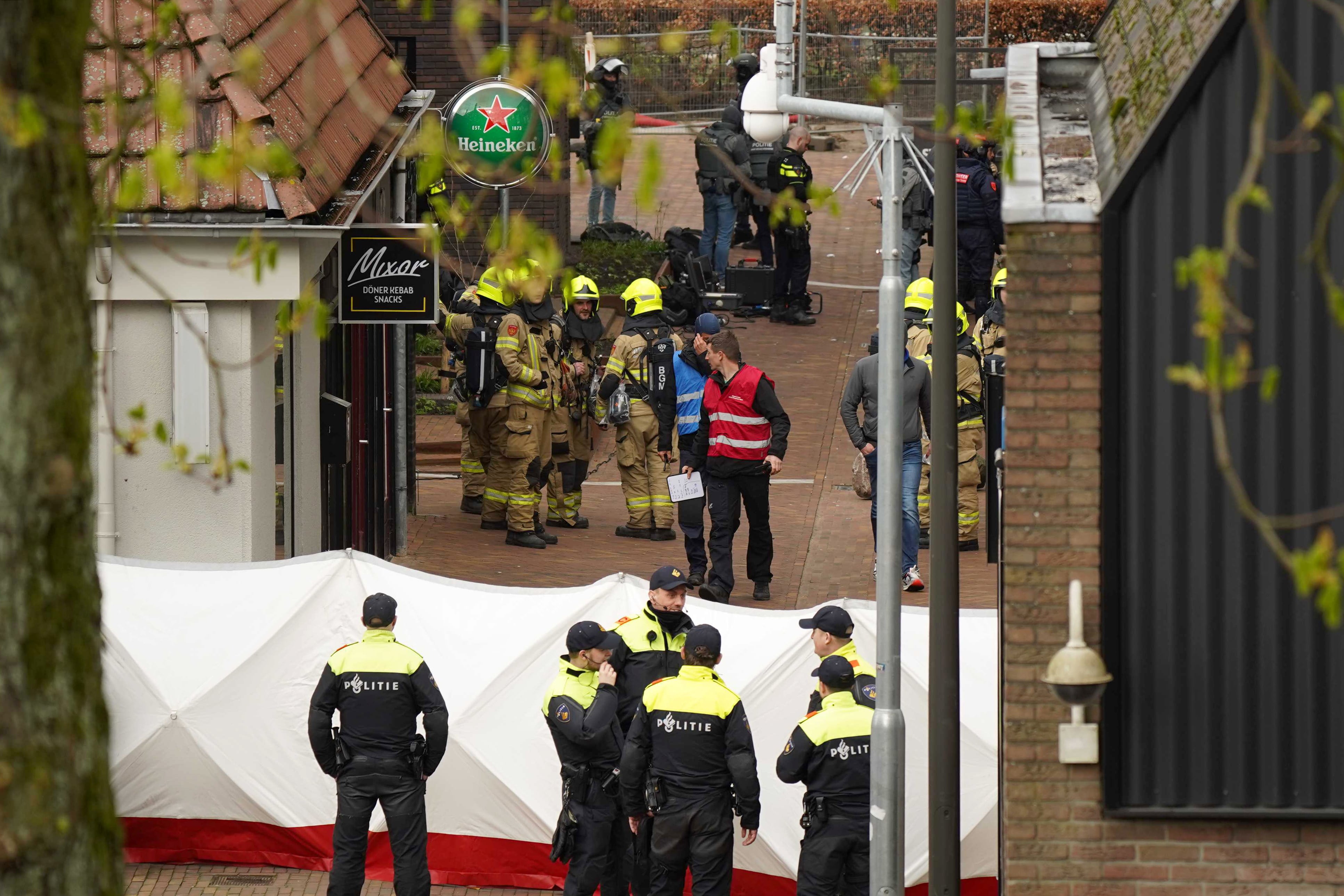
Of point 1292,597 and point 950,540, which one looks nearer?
point 1292,597

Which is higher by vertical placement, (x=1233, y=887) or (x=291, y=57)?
(x=291, y=57)

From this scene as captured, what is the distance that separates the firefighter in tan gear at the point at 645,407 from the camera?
1465 centimetres

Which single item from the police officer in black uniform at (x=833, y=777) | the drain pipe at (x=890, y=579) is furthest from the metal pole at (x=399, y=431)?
the drain pipe at (x=890, y=579)

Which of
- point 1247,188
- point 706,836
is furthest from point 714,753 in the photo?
point 1247,188

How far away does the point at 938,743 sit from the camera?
8.15 metres

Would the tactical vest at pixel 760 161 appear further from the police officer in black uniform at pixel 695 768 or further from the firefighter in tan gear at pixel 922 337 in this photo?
the police officer in black uniform at pixel 695 768

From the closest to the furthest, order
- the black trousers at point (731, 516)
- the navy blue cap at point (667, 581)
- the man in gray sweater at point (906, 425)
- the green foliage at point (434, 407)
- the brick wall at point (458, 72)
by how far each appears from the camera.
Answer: the navy blue cap at point (667, 581) < the man in gray sweater at point (906, 425) < the black trousers at point (731, 516) < the green foliage at point (434, 407) < the brick wall at point (458, 72)

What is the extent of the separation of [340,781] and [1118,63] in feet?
16.0

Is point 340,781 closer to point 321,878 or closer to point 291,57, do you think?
point 321,878

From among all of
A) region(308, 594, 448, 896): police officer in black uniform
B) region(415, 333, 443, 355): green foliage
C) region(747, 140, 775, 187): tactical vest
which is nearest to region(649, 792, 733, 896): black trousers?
region(308, 594, 448, 896): police officer in black uniform

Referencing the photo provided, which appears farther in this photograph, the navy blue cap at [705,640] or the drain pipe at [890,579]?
the navy blue cap at [705,640]

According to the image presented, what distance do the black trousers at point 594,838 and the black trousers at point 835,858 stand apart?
0.93 m

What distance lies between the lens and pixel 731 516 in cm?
1359

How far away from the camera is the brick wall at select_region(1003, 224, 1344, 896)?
6547 mm
